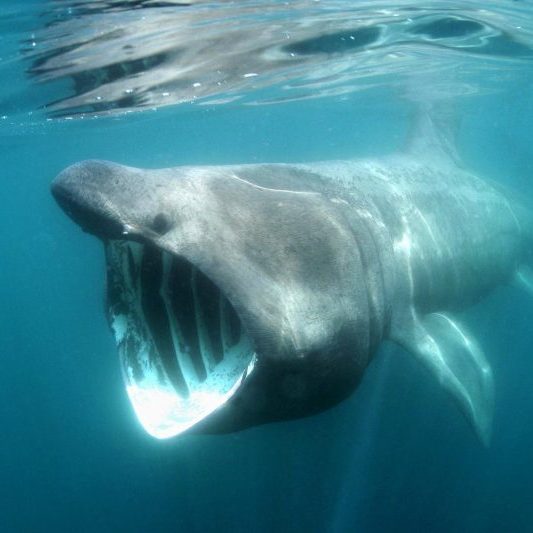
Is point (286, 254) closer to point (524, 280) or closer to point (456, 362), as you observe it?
point (456, 362)

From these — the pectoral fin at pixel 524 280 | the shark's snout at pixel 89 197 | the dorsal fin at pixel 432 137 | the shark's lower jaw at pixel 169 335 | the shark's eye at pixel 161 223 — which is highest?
the shark's snout at pixel 89 197

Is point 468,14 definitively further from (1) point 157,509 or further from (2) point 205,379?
(1) point 157,509

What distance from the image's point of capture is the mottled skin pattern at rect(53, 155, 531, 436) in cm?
335

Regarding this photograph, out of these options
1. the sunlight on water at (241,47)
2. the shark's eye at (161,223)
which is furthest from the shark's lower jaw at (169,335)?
the sunlight on water at (241,47)

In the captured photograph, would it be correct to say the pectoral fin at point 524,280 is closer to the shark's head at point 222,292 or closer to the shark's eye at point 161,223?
the shark's head at point 222,292

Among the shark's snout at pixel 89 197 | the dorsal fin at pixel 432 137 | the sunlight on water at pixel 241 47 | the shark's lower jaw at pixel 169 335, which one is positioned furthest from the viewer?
the dorsal fin at pixel 432 137

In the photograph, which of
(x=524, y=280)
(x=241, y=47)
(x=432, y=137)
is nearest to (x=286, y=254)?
(x=524, y=280)

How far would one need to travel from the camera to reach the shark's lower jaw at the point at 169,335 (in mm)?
3612

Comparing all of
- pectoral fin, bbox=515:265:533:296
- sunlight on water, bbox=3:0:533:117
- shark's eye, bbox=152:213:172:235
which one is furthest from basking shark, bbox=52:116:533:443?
sunlight on water, bbox=3:0:533:117

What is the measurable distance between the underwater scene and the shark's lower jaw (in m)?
0.02

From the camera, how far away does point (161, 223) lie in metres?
3.43

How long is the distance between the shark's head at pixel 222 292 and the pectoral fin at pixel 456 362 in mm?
1455

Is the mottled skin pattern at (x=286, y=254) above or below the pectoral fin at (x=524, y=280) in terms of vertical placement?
above

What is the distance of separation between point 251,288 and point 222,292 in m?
0.25
